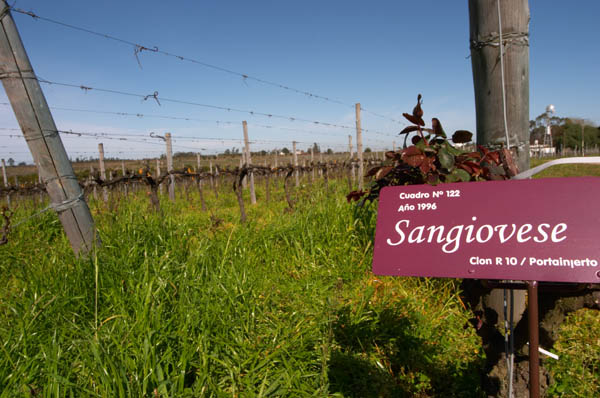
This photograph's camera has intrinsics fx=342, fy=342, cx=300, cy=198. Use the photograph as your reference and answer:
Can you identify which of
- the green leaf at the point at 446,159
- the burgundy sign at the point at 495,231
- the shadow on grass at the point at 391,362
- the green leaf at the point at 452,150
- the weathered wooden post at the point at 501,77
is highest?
the weathered wooden post at the point at 501,77

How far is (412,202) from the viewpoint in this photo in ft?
4.28

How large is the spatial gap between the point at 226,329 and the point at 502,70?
2.22 meters

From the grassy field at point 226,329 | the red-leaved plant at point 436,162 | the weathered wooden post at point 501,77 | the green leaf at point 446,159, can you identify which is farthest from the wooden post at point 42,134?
the weathered wooden post at point 501,77

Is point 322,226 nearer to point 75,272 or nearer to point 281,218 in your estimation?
point 281,218

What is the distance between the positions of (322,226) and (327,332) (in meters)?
1.72

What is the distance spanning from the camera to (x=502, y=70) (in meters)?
1.77

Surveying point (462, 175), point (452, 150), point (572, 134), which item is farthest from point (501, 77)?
point (572, 134)

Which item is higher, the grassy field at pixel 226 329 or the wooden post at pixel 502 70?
the wooden post at pixel 502 70

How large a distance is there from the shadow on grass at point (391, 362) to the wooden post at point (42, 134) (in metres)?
2.17

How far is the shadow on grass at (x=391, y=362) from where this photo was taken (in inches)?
86.6

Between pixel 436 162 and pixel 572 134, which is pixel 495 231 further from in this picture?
pixel 572 134

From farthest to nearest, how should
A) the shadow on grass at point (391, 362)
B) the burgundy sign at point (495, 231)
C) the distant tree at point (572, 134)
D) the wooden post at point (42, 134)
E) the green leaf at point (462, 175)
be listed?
the distant tree at point (572, 134), the wooden post at point (42, 134), the shadow on grass at point (391, 362), the green leaf at point (462, 175), the burgundy sign at point (495, 231)

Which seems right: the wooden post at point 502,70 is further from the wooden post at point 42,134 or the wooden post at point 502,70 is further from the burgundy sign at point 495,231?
the wooden post at point 42,134

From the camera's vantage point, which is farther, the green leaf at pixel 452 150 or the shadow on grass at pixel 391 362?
the shadow on grass at pixel 391 362
